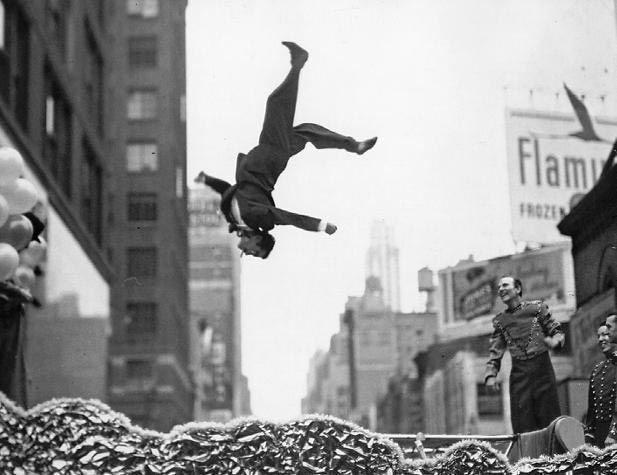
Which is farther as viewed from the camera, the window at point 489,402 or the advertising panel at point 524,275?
the advertising panel at point 524,275

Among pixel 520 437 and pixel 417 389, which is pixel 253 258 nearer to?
pixel 520 437

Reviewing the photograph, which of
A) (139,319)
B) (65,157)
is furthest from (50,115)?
(139,319)

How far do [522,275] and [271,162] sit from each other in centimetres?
263

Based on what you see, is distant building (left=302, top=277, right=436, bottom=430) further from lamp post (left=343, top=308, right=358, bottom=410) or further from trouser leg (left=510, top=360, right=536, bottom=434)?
trouser leg (left=510, top=360, right=536, bottom=434)

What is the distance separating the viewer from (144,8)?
29.7 feet

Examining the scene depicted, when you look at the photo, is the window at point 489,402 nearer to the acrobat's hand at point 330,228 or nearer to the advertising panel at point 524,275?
the advertising panel at point 524,275

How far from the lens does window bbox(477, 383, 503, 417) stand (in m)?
8.59

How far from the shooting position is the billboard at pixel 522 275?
9055 mm

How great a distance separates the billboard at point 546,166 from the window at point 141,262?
117 inches

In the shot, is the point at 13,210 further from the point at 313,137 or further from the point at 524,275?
the point at 524,275

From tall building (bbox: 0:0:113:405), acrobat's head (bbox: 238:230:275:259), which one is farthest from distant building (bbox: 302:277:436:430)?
tall building (bbox: 0:0:113:405)

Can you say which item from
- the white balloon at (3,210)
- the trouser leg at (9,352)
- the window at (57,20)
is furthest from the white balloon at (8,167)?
the window at (57,20)

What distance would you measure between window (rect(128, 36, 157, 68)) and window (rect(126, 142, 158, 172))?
634 mm

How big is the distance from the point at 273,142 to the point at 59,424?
3100 mm
